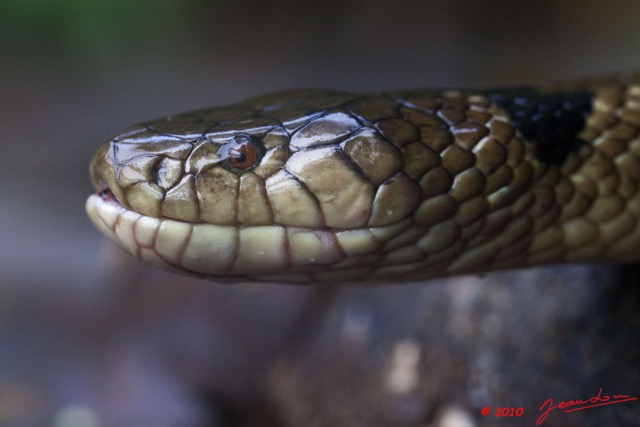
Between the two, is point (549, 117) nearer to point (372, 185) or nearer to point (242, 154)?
point (372, 185)

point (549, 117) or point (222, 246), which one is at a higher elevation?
point (549, 117)

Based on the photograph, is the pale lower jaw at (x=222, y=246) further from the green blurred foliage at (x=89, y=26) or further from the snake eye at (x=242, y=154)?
the green blurred foliage at (x=89, y=26)
